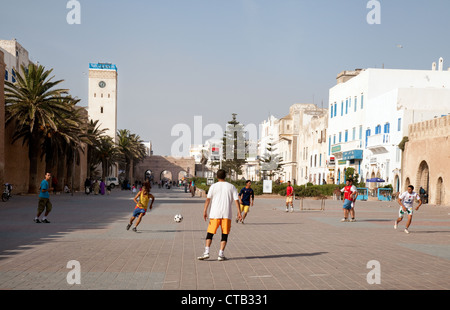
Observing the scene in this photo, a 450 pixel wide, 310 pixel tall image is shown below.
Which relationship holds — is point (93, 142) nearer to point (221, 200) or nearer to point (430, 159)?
point (430, 159)

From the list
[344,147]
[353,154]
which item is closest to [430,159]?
[353,154]

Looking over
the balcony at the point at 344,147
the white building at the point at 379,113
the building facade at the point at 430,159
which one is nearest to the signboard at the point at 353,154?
the white building at the point at 379,113

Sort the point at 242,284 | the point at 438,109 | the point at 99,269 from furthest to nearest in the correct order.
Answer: the point at 438,109 → the point at 99,269 → the point at 242,284

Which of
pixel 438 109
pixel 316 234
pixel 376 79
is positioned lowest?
pixel 316 234

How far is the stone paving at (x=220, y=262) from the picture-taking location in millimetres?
7383

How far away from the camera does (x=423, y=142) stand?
3962 cm

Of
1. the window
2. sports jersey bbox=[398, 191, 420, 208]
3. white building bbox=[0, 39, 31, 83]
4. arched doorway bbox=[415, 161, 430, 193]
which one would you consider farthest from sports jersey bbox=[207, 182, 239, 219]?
white building bbox=[0, 39, 31, 83]

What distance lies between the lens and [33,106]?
115ft

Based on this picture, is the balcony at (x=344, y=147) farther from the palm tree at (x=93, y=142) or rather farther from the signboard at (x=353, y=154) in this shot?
the palm tree at (x=93, y=142)

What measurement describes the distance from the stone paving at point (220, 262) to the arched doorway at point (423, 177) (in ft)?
84.5

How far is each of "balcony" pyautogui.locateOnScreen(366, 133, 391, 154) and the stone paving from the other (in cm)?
3028
